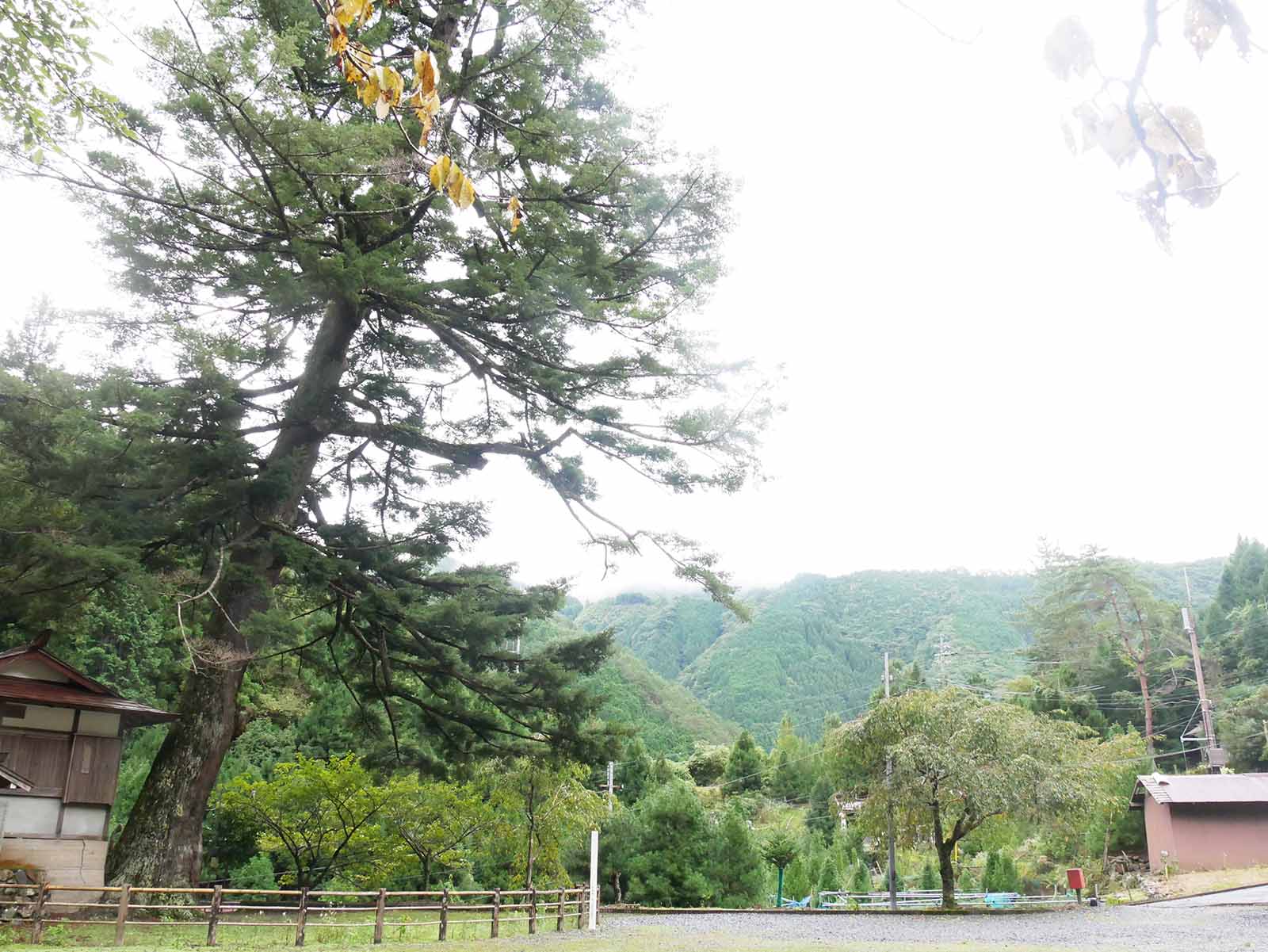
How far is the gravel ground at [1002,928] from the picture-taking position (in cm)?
1080

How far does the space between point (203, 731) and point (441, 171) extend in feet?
33.1

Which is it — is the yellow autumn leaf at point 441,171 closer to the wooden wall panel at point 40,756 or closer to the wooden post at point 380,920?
the wooden post at point 380,920

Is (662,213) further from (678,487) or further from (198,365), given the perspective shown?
(198,365)

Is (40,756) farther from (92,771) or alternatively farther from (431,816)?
(431,816)

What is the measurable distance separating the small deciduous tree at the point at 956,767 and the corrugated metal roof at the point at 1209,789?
4712 millimetres

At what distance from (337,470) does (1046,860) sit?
26.6 meters

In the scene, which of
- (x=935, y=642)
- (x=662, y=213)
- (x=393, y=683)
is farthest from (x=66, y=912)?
(x=935, y=642)

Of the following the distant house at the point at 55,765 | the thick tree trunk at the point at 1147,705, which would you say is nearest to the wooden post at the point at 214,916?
the distant house at the point at 55,765

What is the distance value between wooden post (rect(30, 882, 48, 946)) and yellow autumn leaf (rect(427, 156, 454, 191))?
986 cm

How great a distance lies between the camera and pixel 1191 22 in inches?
57.7

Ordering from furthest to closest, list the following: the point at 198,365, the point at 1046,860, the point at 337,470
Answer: the point at 1046,860, the point at 337,470, the point at 198,365

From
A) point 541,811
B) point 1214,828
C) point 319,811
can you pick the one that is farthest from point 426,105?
point 1214,828

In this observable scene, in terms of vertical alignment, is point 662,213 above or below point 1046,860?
above

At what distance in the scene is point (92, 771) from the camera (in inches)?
424
